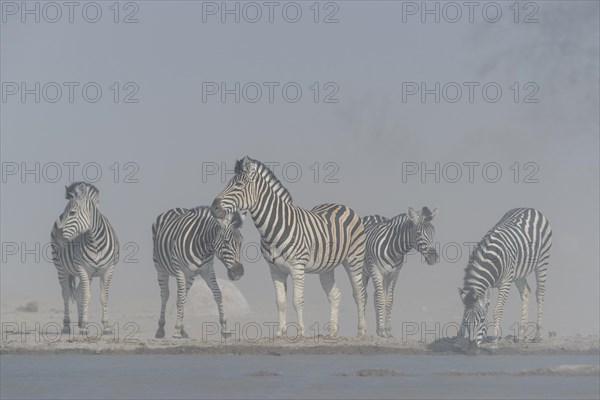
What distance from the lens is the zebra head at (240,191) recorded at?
24453mm

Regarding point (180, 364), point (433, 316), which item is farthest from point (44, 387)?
point (433, 316)


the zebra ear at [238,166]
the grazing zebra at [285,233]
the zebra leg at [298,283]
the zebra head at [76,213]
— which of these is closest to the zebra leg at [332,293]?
the grazing zebra at [285,233]

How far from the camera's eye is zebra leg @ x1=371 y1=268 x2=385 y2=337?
88.7 feet

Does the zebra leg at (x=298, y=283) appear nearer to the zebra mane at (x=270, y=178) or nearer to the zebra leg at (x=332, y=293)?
the zebra leg at (x=332, y=293)

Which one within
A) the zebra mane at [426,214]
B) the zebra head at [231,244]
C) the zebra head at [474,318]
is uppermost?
the zebra mane at [426,214]

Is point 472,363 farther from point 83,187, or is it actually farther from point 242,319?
point 242,319

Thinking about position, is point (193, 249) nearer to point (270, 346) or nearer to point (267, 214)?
point (267, 214)

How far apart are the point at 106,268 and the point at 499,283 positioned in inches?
299

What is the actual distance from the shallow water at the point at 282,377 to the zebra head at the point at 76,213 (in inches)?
123

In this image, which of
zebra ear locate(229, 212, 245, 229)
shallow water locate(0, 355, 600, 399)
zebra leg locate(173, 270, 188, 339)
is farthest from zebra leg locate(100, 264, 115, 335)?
zebra ear locate(229, 212, 245, 229)

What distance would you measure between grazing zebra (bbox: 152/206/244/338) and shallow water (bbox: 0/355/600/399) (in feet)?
7.62

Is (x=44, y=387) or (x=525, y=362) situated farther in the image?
(x=525, y=362)

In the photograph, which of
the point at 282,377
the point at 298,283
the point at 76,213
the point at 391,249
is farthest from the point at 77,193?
the point at 282,377

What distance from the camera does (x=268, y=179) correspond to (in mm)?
→ 25266
